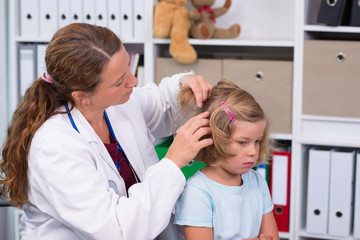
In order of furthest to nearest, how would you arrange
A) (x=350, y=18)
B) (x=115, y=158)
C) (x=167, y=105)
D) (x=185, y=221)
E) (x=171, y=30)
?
(x=171, y=30) < (x=350, y=18) < (x=167, y=105) < (x=115, y=158) < (x=185, y=221)

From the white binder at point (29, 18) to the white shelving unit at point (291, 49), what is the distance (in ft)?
0.09

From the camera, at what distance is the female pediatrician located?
49.6 inches

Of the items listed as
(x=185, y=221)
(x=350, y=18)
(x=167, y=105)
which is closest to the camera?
(x=185, y=221)

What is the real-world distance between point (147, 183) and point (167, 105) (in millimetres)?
521

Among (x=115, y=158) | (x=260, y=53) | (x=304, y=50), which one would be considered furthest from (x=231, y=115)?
(x=260, y=53)

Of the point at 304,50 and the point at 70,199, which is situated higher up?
the point at 304,50

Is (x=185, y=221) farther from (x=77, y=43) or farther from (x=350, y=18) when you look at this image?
(x=350, y=18)

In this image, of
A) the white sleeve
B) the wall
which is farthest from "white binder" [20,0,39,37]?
the white sleeve

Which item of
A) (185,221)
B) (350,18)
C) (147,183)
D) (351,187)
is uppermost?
(350,18)

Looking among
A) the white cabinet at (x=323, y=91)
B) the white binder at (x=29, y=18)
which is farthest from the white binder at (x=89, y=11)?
the white cabinet at (x=323, y=91)

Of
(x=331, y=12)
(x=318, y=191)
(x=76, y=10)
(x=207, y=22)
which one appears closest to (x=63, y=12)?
(x=76, y=10)

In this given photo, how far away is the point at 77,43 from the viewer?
4.39 ft

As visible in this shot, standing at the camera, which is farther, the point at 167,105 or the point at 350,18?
the point at 350,18

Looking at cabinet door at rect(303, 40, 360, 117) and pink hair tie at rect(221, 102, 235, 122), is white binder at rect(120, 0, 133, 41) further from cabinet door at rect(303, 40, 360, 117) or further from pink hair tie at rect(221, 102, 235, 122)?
pink hair tie at rect(221, 102, 235, 122)
